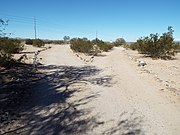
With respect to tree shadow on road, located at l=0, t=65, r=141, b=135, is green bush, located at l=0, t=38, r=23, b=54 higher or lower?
higher

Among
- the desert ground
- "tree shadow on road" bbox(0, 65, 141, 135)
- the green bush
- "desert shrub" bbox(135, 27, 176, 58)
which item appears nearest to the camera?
"tree shadow on road" bbox(0, 65, 141, 135)

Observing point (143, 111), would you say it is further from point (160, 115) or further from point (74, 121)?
point (74, 121)

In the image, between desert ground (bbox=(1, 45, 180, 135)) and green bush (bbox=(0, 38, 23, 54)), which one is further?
green bush (bbox=(0, 38, 23, 54))

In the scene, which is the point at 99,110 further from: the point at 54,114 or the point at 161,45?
the point at 161,45

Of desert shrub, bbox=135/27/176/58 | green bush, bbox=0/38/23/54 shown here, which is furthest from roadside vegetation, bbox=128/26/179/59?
green bush, bbox=0/38/23/54

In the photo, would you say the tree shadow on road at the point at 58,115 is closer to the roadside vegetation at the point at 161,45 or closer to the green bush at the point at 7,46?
the green bush at the point at 7,46

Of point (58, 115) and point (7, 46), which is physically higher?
point (7, 46)

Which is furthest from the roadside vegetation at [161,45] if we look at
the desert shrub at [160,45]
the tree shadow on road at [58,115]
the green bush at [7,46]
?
the tree shadow on road at [58,115]

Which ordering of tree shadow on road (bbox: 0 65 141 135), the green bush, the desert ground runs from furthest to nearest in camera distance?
1. the green bush
2. the desert ground
3. tree shadow on road (bbox: 0 65 141 135)

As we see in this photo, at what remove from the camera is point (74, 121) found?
658 centimetres

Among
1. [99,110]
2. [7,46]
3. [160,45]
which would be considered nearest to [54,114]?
[99,110]

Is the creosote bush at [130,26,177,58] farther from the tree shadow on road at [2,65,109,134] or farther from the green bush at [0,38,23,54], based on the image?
the tree shadow on road at [2,65,109,134]

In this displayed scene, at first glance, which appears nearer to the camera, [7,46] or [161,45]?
[7,46]

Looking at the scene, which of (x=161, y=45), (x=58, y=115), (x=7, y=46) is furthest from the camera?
(x=161, y=45)
